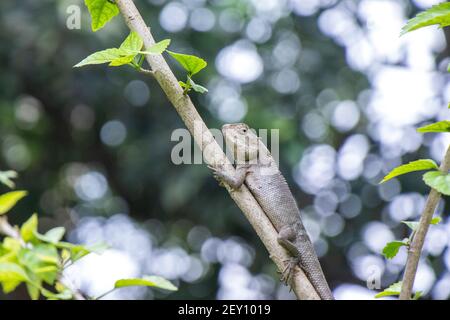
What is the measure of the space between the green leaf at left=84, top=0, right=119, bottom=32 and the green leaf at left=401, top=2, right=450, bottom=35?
47.0 inches

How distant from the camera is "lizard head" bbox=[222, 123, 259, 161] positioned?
4605 mm

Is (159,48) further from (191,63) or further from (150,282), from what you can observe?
(150,282)

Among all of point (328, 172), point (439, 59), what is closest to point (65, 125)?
point (328, 172)

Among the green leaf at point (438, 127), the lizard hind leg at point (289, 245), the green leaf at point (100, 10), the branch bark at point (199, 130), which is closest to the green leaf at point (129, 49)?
the branch bark at point (199, 130)

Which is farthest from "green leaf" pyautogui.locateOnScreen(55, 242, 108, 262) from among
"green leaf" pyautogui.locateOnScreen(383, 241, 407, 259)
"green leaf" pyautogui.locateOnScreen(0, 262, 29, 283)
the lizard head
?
the lizard head

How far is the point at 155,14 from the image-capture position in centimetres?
940

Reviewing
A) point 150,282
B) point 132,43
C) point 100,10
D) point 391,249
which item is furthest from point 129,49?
point 391,249

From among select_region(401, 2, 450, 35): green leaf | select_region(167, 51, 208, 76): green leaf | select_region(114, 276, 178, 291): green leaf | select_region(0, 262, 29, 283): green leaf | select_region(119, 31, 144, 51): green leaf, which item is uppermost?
select_region(119, 31, 144, 51): green leaf

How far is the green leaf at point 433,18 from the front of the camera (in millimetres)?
1999

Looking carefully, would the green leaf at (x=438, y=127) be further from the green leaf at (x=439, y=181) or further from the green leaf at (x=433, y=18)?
the green leaf at (x=433, y=18)

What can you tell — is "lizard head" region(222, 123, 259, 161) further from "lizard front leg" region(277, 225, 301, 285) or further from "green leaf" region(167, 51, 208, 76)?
"green leaf" region(167, 51, 208, 76)

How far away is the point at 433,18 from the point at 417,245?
0.66 m

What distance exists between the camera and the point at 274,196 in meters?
4.33

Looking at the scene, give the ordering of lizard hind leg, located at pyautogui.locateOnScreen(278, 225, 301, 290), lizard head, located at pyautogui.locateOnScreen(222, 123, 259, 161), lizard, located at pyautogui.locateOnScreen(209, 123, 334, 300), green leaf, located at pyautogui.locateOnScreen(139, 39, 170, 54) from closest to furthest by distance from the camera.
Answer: green leaf, located at pyautogui.locateOnScreen(139, 39, 170, 54), lizard hind leg, located at pyautogui.locateOnScreen(278, 225, 301, 290), lizard, located at pyautogui.locateOnScreen(209, 123, 334, 300), lizard head, located at pyautogui.locateOnScreen(222, 123, 259, 161)
